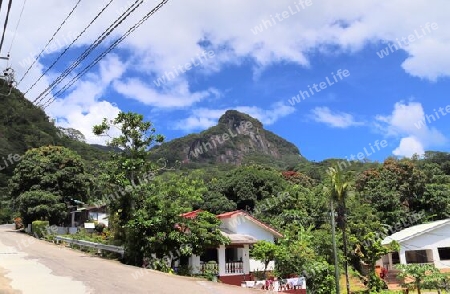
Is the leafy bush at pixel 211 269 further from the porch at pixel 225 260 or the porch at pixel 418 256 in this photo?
the porch at pixel 418 256

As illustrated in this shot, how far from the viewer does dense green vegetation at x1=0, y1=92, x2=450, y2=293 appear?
63.7 ft

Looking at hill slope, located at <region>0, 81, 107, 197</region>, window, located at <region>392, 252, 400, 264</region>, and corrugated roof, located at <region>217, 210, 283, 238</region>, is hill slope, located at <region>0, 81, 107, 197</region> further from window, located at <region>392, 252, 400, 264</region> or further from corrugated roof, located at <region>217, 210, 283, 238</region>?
window, located at <region>392, 252, 400, 264</region>

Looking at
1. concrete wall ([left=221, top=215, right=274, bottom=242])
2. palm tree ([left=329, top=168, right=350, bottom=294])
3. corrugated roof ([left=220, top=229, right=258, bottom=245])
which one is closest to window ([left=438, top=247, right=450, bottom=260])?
palm tree ([left=329, top=168, right=350, bottom=294])

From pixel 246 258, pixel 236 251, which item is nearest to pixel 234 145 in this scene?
pixel 236 251

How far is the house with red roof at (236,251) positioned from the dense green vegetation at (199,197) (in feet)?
5.42

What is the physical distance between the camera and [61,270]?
15.7 m

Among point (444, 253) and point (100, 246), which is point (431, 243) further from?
point (100, 246)

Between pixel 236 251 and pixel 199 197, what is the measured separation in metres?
5.33

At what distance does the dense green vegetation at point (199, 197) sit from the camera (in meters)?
19.4

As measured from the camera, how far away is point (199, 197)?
66.9 ft

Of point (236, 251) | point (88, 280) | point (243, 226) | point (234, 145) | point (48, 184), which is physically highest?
point (234, 145)

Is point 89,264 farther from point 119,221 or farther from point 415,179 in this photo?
point 415,179

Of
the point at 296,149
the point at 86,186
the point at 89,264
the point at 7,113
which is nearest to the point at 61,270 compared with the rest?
the point at 89,264

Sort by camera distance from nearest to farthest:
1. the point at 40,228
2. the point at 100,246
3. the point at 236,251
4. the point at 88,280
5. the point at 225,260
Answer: the point at 88,280 → the point at 100,246 → the point at 225,260 → the point at 236,251 → the point at 40,228
